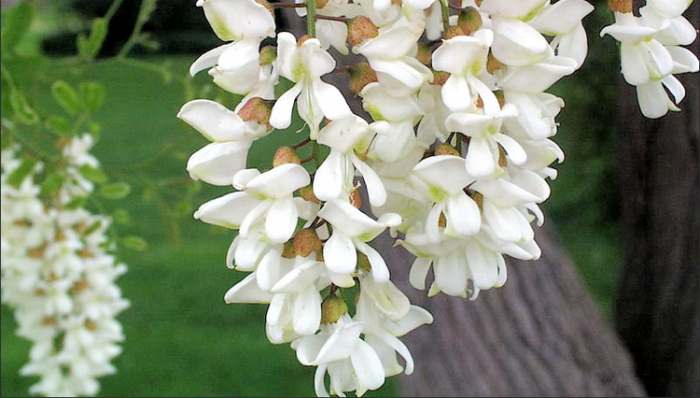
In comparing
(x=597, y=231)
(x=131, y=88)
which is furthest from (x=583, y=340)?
(x=131, y=88)

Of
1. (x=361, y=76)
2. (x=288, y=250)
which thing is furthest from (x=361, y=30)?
(x=288, y=250)

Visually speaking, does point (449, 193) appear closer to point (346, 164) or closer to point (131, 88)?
point (346, 164)

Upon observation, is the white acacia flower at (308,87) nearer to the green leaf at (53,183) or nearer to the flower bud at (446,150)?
the flower bud at (446,150)

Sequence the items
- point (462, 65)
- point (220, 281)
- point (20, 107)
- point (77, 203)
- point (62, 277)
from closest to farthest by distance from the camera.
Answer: point (462, 65) → point (20, 107) → point (77, 203) → point (62, 277) → point (220, 281)

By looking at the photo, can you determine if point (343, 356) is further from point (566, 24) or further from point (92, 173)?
point (92, 173)

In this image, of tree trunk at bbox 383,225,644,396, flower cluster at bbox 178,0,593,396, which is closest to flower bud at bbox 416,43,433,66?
flower cluster at bbox 178,0,593,396

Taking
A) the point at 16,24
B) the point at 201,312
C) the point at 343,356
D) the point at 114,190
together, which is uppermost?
the point at 343,356

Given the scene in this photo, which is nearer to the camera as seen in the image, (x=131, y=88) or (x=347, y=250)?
(x=347, y=250)
